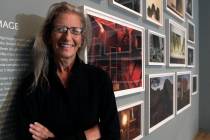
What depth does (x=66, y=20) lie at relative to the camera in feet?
5.06

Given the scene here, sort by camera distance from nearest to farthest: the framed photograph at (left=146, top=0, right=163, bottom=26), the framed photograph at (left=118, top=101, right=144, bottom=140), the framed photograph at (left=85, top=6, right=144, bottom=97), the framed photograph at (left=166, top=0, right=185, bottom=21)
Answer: the framed photograph at (left=85, top=6, right=144, bottom=97) < the framed photograph at (left=118, top=101, right=144, bottom=140) < the framed photograph at (left=146, top=0, right=163, bottom=26) < the framed photograph at (left=166, top=0, right=185, bottom=21)

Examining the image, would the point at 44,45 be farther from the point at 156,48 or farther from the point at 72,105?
the point at 156,48

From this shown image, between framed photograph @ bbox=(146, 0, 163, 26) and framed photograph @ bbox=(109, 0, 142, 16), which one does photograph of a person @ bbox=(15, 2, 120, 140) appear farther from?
framed photograph @ bbox=(146, 0, 163, 26)

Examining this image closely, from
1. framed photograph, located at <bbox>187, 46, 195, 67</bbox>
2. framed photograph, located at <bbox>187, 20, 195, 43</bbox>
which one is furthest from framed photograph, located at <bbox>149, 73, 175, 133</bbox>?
framed photograph, located at <bbox>187, 20, 195, 43</bbox>

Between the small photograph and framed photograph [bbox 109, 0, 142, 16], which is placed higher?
the small photograph

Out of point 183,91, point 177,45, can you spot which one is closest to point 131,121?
point 177,45

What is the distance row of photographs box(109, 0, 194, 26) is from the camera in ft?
8.59

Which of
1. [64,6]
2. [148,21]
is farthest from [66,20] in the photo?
[148,21]

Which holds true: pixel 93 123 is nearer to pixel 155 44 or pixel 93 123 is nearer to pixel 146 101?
pixel 146 101

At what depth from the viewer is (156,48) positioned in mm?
3346

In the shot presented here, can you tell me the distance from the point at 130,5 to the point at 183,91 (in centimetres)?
221
